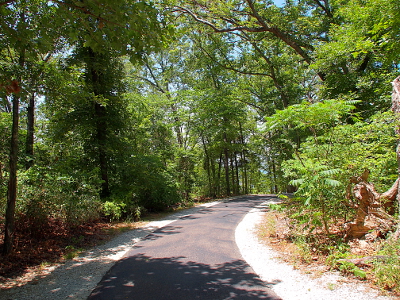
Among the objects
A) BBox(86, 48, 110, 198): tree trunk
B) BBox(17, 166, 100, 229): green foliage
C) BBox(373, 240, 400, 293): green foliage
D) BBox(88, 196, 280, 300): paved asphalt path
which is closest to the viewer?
BBox(373, 240, 400, 293): green foliage

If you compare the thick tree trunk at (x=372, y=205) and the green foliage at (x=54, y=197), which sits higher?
the green foliage at (x=54, y=197)

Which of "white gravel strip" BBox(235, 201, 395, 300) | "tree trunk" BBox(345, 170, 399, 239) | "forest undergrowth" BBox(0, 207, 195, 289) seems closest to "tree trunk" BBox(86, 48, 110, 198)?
"forest undergrowth" BBox(0, 207, 195, 289)

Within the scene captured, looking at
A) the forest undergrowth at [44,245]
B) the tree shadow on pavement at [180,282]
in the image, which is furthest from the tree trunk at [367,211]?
the forest undergrowth at [44,245]

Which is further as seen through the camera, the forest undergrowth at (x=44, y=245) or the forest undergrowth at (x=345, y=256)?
the forest undergrowth at (x=44, y=245)

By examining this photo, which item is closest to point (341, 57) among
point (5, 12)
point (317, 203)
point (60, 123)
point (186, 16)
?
point (317, 203)

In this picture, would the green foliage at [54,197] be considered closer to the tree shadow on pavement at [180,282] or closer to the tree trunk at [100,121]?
the tree trunk at [100,121]

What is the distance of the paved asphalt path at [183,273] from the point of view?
3793mm

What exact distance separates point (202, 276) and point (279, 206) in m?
2.80

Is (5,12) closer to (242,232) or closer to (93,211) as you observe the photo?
(93,211)

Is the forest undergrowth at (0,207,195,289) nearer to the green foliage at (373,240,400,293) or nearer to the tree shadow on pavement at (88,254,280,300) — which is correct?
the tree shadow on pavement at (88,254,280,300)

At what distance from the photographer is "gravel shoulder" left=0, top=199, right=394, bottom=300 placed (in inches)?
144

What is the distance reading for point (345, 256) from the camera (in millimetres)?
4594

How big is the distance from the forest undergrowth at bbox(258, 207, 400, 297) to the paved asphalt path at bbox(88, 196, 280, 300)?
A: 112 cm

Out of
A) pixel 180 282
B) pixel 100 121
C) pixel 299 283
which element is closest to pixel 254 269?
pixel 299 283
